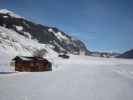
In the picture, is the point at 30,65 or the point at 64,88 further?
the point at 30,65

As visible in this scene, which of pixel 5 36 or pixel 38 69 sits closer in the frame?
pixel 38 69

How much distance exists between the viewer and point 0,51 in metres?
103

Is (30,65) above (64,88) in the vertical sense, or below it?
above

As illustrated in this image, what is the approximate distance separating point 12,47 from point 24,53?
7.19 metres

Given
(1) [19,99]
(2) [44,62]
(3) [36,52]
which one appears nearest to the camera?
(1) [19,99]

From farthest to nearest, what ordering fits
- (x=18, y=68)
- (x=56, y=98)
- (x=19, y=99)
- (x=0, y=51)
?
(x=0, y=51), (x=18, y=68), (x=56, y=98), (x=19, y=99)

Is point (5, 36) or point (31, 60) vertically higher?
point (5, 36)

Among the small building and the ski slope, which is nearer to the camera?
the ski slope

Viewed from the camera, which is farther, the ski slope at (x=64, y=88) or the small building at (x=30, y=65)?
the small building at (x=30, y=65)

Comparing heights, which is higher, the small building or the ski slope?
the small building

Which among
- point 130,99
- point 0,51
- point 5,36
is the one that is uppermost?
point 5,36

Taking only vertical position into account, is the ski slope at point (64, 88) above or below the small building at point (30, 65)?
below

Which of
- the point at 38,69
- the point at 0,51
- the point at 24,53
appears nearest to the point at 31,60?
the point at 38,69

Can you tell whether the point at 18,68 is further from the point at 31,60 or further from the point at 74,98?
the point at 74,98
